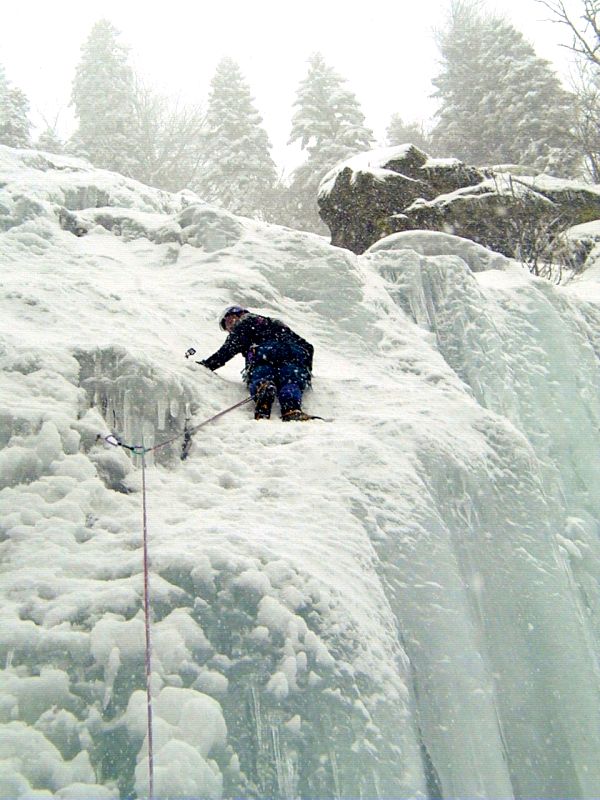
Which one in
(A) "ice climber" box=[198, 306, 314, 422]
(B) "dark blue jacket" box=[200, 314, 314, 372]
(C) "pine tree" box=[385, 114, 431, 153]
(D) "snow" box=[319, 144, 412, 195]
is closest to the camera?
(A) "ice climber" box=[198, 306, 314, 422]

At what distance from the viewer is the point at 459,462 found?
3307 millimetres

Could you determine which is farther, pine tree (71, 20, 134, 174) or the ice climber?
pine tree (71, 20, 134, 174)

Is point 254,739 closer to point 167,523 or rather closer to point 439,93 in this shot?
point 167,523

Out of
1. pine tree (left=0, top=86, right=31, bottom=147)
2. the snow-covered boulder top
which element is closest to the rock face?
the snow-covered boulder top

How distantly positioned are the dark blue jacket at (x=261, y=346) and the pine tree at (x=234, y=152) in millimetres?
14118

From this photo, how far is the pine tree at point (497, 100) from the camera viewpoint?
15828mm

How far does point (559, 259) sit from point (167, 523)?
872cm

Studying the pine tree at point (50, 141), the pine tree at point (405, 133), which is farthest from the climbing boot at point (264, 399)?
the pine tree at point (405, 133)

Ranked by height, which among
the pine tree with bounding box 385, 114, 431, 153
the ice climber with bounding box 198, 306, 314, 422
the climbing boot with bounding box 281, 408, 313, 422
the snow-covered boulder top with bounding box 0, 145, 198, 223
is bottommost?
the climbing boot with bounding box 281, 408, 313, 422

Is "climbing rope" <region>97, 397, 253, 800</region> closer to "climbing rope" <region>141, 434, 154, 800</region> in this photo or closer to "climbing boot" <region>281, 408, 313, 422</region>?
"climbing rope" <region>141, 434, 154, 800</region>

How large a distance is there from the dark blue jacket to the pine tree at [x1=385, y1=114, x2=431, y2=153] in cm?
1934

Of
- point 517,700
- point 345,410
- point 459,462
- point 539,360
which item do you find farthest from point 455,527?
point 539,360

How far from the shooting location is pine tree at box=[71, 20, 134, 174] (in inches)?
696

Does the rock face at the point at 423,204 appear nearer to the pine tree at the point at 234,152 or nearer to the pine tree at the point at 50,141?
the pine tree at the point at 234,152
